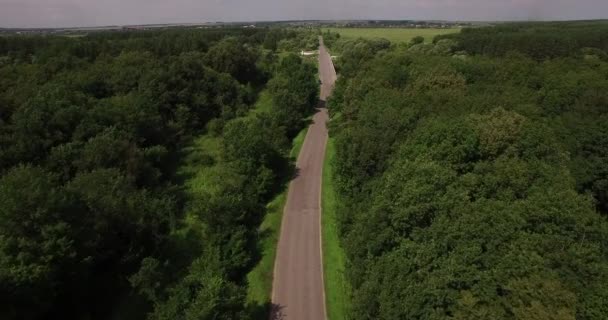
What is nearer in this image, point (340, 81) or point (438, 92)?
point (438, 92)

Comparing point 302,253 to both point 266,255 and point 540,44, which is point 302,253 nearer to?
point 266,255

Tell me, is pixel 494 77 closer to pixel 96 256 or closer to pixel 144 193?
pixel 144 193

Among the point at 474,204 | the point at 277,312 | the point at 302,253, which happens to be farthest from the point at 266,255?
the point at 474,204

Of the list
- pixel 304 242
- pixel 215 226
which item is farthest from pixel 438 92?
pixel 215 226

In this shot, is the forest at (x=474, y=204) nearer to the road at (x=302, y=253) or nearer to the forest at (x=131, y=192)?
the road at (x=302, y=253)

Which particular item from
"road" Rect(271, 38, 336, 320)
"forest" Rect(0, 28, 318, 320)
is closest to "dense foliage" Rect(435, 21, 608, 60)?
"forest" Rect(0, 28, 318, 320)
